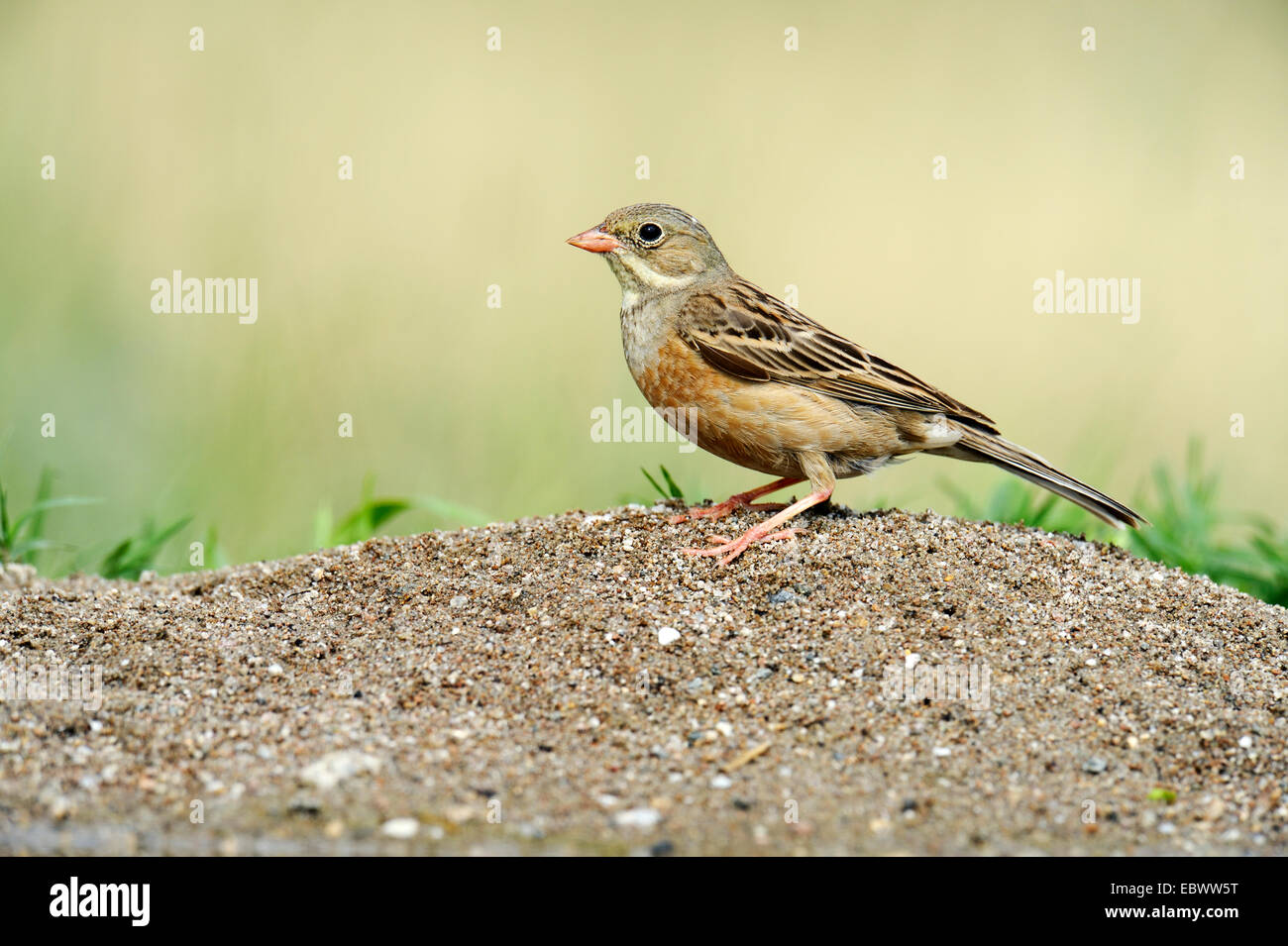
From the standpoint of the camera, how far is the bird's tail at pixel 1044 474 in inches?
247

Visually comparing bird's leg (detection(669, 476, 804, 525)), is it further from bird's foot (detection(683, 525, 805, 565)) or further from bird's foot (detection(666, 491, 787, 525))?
bird's foot (detection(683, 525, 805, 565))

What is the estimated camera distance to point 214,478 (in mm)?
9422

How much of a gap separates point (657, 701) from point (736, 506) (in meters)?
1.90

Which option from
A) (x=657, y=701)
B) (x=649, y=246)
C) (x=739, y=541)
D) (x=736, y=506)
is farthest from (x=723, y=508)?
(x=657, y=701)

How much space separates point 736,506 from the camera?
20.5ft

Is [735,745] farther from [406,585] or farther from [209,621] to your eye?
[209,621]

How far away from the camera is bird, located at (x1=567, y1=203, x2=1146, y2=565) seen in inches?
240

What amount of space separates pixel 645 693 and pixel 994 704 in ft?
4.33

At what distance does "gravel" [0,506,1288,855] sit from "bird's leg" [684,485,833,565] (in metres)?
0.07

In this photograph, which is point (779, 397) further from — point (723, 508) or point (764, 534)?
point (764, 534)
